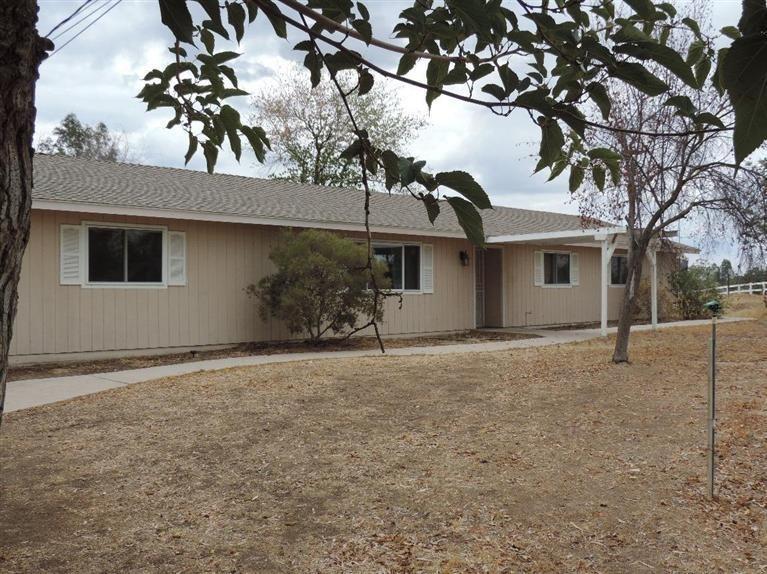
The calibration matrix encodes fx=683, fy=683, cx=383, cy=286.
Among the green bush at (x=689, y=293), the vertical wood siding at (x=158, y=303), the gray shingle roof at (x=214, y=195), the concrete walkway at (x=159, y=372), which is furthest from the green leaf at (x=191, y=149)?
the green bush at (x=689, y=293)

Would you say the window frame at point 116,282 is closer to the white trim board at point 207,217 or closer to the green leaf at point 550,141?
the white trim board at point 207,217

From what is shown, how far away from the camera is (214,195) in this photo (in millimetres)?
13625

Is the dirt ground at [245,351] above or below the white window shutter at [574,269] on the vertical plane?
below

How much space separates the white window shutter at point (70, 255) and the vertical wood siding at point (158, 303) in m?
0.09

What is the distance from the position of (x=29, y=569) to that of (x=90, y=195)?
8.70 m

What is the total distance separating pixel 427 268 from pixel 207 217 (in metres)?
5.64

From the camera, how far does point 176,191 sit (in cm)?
1310

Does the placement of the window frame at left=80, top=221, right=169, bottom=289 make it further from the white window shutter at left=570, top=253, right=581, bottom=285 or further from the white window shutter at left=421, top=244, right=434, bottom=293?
the white window shutter at left=570, top=253, right=581, bottom=285

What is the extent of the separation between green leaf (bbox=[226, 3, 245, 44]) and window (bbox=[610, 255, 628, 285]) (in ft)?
65.1

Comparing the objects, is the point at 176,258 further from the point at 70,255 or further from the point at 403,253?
the point at 403,253

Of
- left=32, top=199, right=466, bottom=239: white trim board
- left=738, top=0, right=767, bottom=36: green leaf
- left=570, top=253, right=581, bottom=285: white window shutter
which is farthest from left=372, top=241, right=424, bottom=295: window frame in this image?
left=738, top=0, right=767, bottom=36: green leaf

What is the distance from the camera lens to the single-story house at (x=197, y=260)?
1073 centimetres

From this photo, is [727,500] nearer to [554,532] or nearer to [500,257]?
[554,532]

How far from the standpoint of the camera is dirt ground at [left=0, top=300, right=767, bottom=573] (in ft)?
11.6
